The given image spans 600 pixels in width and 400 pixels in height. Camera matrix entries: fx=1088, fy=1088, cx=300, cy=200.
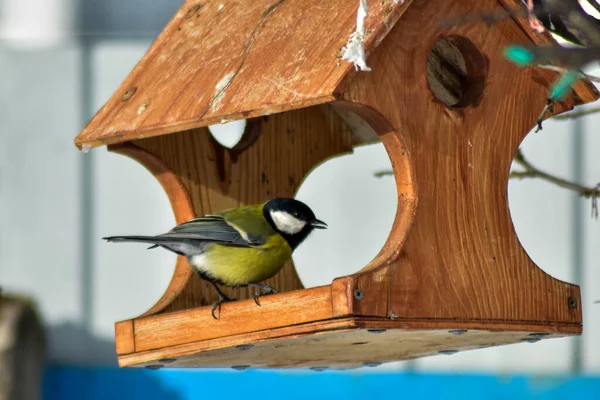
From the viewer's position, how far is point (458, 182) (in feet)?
9.33

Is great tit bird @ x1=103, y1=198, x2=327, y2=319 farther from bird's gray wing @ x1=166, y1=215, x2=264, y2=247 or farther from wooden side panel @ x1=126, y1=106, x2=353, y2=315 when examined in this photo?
wooden side panel @ x1=126, y1=106, x2=353, y2=315

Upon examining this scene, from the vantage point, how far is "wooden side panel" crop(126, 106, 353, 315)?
3387 mm

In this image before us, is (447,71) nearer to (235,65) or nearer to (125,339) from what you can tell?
(235,65)

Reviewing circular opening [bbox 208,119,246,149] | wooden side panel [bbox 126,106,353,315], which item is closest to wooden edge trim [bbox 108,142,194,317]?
wooden side panel [bbox 126,106,353,315]

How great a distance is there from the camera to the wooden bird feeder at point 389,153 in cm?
260

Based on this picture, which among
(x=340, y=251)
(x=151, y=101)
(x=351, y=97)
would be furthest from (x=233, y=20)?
(x=340, y=251)

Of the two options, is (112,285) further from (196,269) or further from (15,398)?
(196,269)

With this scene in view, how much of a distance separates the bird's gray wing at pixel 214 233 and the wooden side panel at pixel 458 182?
57cm

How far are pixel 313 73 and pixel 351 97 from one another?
0.40 ft

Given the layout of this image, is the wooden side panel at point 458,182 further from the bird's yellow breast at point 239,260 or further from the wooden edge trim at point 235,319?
the bird's yellow breast at point 239,260

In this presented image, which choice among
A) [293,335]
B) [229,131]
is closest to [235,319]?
[293,335]

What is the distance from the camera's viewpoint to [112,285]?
6.54m

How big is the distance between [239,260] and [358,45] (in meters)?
0.85

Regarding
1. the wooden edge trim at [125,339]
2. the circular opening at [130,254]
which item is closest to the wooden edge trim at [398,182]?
the wooden edge trim at [125,339]
